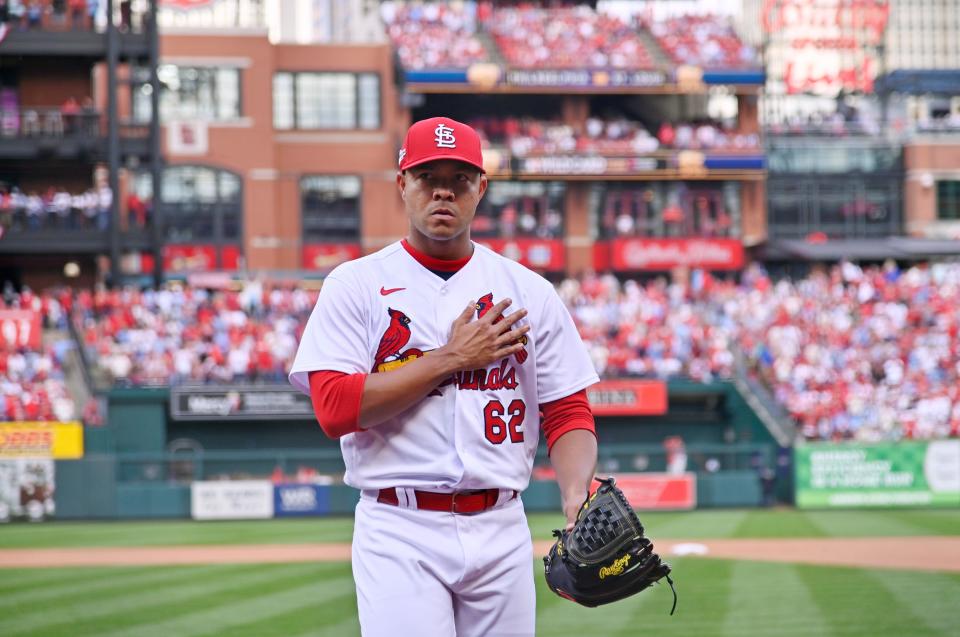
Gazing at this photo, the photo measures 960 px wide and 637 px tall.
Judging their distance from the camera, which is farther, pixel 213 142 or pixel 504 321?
pixel 213 142

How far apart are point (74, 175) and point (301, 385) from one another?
29426 millimetres

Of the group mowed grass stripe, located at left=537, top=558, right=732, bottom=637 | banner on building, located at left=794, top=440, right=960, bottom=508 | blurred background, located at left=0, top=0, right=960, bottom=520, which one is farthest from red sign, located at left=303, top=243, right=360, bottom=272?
mowed grass stripe, located at left=537, top=558, right=732, bottom=637

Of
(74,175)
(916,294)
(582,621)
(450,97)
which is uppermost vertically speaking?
(450,97)

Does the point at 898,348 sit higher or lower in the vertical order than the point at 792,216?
lower

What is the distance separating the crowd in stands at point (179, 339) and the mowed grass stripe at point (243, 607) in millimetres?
10500

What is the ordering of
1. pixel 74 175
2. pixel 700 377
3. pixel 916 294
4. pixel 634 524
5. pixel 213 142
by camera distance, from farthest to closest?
pixel 213 142
pixel 74 175
pixel 916 294
pixel 700 377
pixel 634 524

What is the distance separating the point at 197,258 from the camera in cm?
3694

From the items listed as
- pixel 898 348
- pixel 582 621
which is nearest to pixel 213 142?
pixel 898 348

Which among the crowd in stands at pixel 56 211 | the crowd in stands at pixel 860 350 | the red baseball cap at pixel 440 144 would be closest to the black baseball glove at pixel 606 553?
the red baseball cap at pixel 440 144

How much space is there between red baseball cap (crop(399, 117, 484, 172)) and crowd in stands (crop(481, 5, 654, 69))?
33.2 m

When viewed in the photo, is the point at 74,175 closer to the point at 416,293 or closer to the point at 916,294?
the point at 916,294

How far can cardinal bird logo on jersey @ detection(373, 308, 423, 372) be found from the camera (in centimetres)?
389

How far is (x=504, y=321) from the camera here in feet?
12.4

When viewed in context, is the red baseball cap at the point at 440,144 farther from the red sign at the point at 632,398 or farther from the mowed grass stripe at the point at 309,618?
the red sign at the point at 632,398
